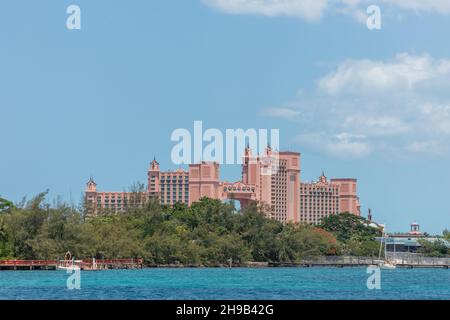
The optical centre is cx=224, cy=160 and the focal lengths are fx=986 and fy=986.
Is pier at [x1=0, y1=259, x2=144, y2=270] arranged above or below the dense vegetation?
below

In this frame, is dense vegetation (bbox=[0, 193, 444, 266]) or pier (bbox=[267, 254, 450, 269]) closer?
dense vegetation (bbox=[0, 193, 444, 266])

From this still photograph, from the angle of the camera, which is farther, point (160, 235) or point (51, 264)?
point (160, 235)

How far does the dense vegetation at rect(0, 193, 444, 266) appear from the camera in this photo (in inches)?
3305

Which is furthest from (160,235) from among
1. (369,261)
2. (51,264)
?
(369,261)

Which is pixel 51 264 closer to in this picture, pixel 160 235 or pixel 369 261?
pixel 160 235

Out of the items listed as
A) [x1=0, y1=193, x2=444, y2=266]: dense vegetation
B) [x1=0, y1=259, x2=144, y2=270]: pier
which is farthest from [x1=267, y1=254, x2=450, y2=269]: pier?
[x1=0, y1=259, x2=144, y2=270]: pier

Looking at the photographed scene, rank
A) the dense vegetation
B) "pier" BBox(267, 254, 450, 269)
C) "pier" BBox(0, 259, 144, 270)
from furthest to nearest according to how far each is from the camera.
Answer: "pier" BBox(267, 254, 450, 269) → the dense vegetation → "pier" BBox(0, 259, 144, 270)

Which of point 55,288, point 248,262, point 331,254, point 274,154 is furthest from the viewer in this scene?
point 274,154

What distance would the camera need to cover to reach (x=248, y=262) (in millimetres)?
108250

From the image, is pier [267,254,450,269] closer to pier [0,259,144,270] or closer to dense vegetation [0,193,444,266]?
dense vegetation [0,193,444,266]

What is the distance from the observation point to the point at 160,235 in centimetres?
10200

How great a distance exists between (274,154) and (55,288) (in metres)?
140
